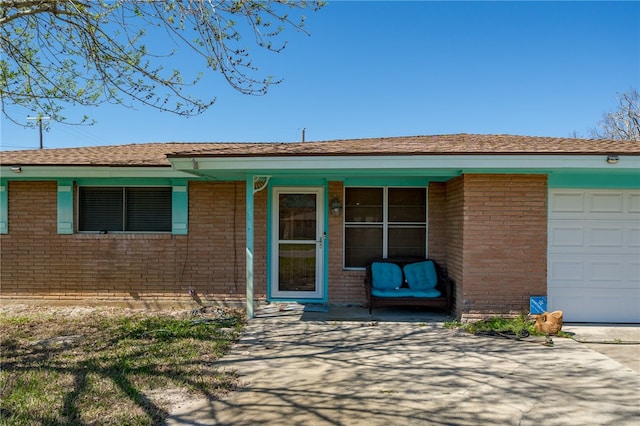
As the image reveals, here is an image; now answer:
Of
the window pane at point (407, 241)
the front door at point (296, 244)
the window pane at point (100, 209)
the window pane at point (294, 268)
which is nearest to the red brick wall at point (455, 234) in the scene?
the window pane at point (407, 241)

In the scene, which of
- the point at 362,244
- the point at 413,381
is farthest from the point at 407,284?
the point at 413,381

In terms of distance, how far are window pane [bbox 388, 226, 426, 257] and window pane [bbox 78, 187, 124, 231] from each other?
18.1ft

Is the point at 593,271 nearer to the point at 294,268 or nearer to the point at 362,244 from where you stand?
the point at 362,244

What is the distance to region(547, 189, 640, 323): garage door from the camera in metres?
6.83

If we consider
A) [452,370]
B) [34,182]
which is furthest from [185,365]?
[34,182]

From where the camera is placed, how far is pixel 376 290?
751cm

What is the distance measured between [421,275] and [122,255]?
593 centimetres

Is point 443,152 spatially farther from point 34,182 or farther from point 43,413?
point 34,182

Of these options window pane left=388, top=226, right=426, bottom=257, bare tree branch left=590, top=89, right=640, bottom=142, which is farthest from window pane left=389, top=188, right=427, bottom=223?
bare tree branch left=590, top=89, right=640, bottom=142

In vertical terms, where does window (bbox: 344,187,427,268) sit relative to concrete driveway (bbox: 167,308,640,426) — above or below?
above

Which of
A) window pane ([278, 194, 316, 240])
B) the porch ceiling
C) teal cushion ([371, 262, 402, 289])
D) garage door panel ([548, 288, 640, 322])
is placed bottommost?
garage door panel ([548, 288, 640, 322])

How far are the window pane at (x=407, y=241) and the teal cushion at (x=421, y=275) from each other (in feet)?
1.12

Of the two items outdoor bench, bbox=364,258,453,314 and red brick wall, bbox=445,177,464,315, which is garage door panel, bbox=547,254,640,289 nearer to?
red brick wall, bbox=445,177,464,315

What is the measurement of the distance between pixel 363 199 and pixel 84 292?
592 centimetres
